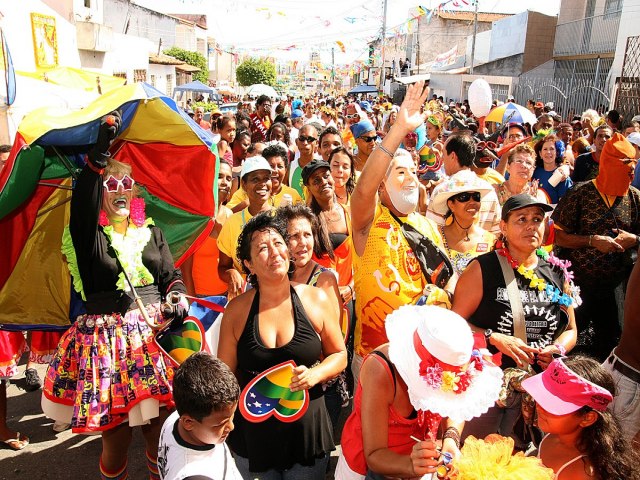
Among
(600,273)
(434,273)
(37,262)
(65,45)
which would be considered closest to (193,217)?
(37,262)

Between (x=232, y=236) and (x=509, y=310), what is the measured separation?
6.30 feet

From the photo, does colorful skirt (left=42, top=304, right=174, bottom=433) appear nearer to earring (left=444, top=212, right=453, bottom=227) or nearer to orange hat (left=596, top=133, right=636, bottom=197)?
earring (left=444, top=212, right=453, bottom=227)

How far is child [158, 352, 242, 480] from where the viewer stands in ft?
6.47

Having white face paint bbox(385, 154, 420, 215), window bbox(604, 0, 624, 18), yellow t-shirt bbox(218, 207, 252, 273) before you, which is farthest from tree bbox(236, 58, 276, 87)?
white face paint bbox(385, 154, 420, 215)

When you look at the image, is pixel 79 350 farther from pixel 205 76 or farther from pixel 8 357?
pixel 205 76

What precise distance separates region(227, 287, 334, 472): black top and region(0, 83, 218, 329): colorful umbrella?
4.21ft

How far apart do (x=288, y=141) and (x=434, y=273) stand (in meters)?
5.65

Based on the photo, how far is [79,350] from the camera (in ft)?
9.78

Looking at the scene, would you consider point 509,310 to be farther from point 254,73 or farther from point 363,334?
point 254,73

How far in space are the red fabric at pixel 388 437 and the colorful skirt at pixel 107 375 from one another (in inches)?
47.4

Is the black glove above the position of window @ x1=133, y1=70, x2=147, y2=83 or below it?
below

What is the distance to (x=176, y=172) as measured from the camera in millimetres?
3641

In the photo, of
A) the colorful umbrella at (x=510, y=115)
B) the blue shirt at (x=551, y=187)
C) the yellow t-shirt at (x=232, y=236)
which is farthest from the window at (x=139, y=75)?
the yellow t-shirt at (x=232, y=236)

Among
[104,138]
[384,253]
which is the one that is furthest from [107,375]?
[384,253]
